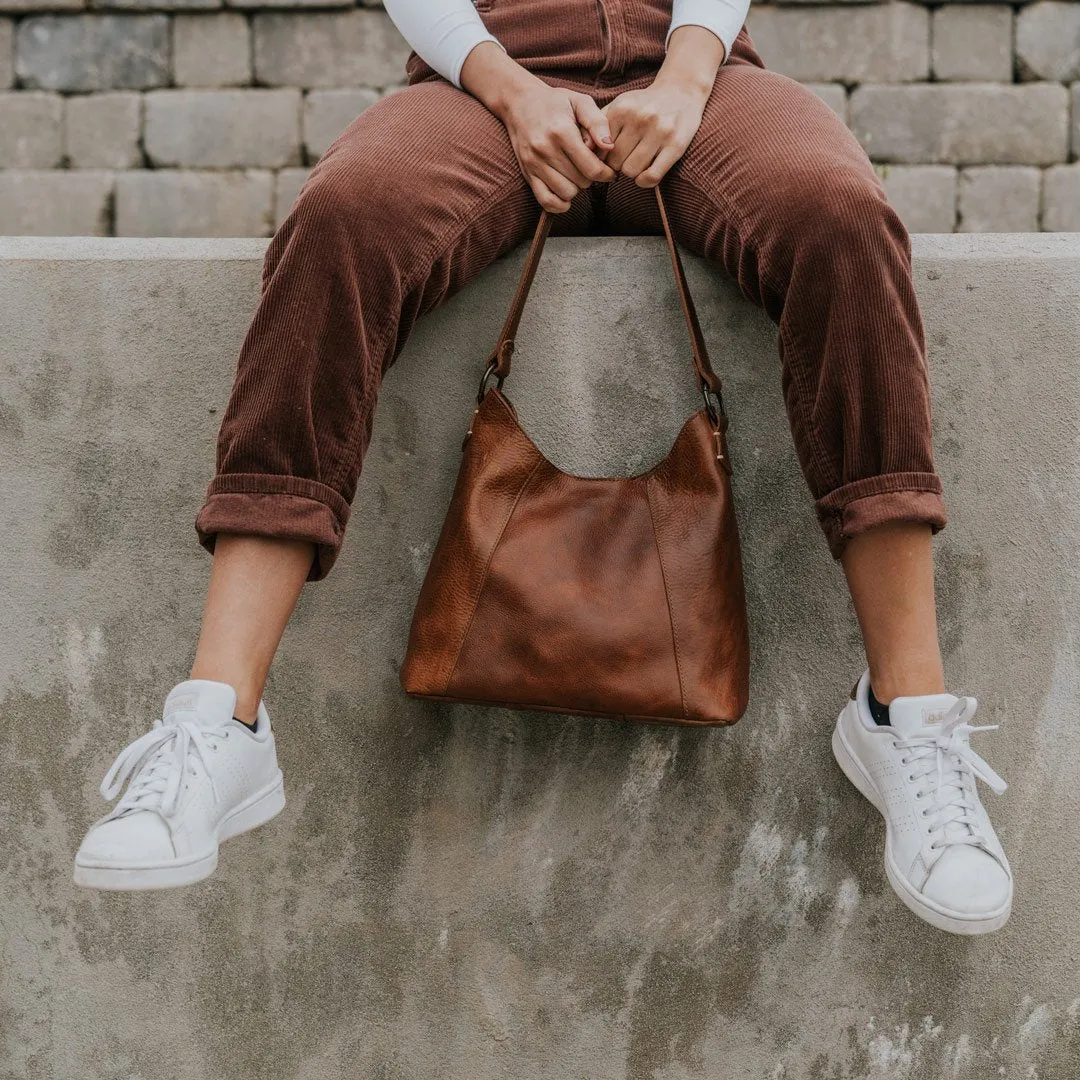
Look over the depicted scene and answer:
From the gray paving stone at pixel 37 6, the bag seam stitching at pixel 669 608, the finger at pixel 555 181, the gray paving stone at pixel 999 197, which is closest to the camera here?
the bag seam stitching at pixel 669 608

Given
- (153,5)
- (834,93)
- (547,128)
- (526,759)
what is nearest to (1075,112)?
(834,93)

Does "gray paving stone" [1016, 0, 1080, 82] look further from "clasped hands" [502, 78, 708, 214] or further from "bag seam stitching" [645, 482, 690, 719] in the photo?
"bag seam stitching" [645, 482, 690, 719]

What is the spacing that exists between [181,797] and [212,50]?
6.29m

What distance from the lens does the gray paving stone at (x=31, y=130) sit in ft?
21.0

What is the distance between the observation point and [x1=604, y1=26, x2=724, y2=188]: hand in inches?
54.7

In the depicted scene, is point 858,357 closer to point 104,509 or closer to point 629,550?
point 629,550

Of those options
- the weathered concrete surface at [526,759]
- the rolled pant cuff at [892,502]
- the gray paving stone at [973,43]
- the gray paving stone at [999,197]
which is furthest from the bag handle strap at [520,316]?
the gray paving stone at [973,43]

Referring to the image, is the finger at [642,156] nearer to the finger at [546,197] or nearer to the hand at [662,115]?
the hand at [662,115]

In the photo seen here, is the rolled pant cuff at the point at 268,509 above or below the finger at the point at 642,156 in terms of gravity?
below

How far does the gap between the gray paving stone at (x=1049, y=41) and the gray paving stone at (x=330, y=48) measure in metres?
3.70

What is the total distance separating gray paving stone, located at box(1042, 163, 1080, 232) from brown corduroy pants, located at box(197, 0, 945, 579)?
569cm

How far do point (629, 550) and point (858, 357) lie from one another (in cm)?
38

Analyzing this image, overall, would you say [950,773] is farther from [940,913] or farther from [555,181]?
[555,181]

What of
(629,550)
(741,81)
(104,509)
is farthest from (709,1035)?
(741,81)
